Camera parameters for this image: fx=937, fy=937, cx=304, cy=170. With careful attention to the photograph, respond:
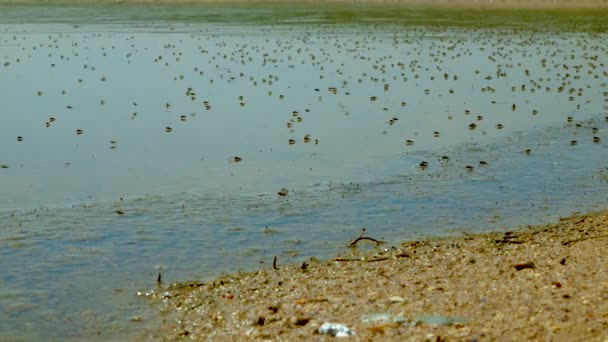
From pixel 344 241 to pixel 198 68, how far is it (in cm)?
2058

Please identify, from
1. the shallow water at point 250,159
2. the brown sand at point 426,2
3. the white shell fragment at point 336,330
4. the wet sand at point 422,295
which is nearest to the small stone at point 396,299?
the wet sand at point 422,295

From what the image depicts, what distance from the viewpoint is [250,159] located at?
17.2 metres

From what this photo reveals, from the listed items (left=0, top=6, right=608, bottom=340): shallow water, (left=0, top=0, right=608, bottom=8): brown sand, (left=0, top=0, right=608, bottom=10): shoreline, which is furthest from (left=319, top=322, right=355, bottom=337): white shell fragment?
(left=0, top=0, right=608, bottom=8): brown sand

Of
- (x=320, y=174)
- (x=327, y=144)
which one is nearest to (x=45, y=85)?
(x=327, y=144)

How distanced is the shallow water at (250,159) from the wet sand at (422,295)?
1.98 feet

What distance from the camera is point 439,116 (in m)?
22.0

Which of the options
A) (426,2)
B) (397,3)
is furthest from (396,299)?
(426,2)

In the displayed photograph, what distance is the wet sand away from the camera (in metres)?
7.95

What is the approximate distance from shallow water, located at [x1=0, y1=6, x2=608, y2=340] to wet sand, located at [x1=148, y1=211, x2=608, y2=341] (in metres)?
0.60

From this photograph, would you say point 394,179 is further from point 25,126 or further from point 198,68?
point 198,68

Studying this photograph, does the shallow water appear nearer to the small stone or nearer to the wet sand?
the wet sand

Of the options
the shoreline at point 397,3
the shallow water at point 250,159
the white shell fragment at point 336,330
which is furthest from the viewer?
the shoreline at point 397,3

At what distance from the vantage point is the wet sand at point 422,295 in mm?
7949

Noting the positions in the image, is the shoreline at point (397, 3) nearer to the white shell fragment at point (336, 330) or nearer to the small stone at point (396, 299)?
the small stone at point (396, 299)
